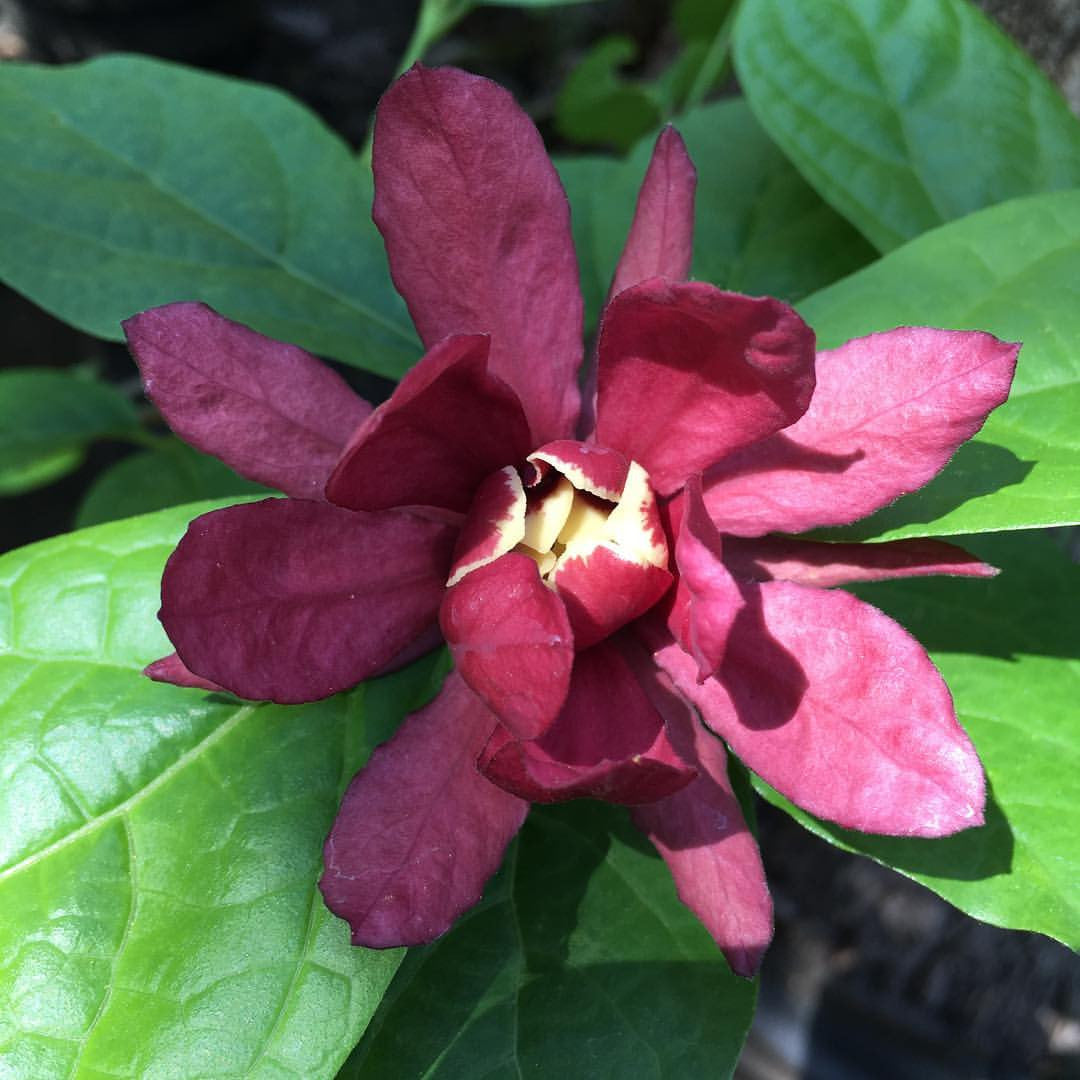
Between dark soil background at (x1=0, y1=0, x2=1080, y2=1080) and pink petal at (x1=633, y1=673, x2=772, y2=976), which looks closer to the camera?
pink petal at (x1=633, y1=673, x2=772, y2=976)

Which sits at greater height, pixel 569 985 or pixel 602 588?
pixel 602 588

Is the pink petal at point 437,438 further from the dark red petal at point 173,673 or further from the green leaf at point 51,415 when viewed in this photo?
the green leaf at point 51,415

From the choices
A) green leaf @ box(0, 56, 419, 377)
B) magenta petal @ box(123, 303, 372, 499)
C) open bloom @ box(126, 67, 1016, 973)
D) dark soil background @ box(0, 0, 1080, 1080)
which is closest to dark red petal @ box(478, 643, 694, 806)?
open bloom @ box(126, 67, 1016, 973)

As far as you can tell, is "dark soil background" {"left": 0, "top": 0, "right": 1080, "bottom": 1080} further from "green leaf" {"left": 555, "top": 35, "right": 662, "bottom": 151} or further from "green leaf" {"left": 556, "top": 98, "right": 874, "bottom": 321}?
"green leaf" {"left": 555, "top": 35, "right": 662, "bottom": 151}

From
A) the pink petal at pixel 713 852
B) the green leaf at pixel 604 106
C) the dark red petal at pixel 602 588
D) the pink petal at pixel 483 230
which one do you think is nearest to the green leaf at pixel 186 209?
the pink petal at pixel 483 230

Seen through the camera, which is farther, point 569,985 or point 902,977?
point 902,977

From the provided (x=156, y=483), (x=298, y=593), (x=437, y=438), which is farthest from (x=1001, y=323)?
(x=156, y=483)

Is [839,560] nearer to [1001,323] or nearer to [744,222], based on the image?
[1001,323]
